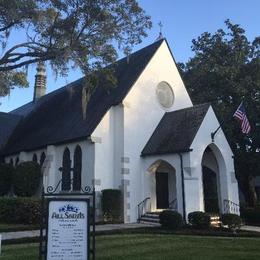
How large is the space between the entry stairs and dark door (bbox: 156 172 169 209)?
2.06 meters

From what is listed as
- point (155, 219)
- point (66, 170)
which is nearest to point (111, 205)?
point (155, 219)

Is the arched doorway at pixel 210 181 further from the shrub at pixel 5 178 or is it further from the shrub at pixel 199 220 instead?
the shrub at pixel 5 178

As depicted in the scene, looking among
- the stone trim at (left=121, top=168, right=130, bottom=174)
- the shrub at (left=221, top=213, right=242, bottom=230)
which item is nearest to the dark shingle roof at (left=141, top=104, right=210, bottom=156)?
the stone trim at (left=121, top=168, right=130, bottom=174)

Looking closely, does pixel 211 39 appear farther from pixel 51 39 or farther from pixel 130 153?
pixel 51 39

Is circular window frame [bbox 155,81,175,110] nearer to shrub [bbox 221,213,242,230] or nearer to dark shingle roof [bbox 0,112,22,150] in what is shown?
shrub [bbox 221,213,242,230]

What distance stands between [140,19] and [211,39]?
470 inches

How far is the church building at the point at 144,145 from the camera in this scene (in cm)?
2186

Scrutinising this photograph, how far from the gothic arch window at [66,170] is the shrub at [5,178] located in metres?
5.01

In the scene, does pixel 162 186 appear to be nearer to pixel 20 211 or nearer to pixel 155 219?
pixel 155 219

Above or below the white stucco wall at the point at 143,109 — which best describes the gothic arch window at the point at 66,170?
below

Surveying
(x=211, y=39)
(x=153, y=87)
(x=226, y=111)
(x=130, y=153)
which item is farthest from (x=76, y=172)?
(x=211, y=39)

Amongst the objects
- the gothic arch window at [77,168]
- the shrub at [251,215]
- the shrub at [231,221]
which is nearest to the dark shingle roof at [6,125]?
the gothic arch window at [77,168]

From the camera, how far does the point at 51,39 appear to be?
66.8 feet

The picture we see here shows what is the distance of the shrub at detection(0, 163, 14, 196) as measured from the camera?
28609 mm
